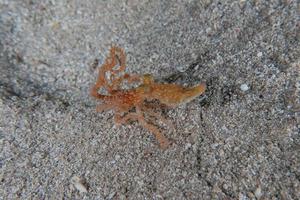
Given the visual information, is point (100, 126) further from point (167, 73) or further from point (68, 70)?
point (68, 70)

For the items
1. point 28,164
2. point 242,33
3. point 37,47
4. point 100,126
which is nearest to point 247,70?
point 242,33

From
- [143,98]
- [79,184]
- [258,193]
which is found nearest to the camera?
[258,193]

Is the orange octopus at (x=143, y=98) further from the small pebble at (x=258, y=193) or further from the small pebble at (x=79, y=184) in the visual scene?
the small pebble at (x=258, y=193)

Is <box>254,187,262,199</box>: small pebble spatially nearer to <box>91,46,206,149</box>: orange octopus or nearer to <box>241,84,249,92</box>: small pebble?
<box>91,46,206,149</box>: orange octopus

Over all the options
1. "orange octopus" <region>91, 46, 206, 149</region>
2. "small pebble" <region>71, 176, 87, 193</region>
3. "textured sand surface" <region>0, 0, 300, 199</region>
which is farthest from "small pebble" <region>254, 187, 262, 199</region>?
"small pebble" <region>71, 176, 87, 193</region>

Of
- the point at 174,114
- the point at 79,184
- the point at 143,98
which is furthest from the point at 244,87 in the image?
the point at 79,184

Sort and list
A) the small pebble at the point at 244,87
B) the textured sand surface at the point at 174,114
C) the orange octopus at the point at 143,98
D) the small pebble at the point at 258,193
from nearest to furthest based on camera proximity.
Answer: the small pebble at the point at 258,193 < the textured sand surface at the point at 174,114 < the orange octopus at the point at 143,98 < the small pebble at the point at 244,87

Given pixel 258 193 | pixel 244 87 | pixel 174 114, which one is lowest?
pixel 258 193

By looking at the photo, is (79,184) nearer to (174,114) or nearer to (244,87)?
(174,114)

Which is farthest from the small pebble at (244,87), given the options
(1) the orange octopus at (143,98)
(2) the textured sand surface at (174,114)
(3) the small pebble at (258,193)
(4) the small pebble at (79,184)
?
(4) the small pebble at (79,184)
